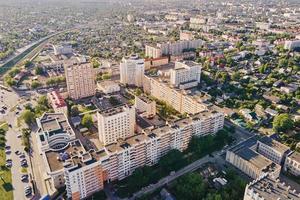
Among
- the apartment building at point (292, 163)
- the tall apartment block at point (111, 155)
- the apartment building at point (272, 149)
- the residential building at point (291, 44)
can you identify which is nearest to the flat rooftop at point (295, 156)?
the apartment building at point (292, 163)

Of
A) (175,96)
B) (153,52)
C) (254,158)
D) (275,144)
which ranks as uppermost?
(175,96)

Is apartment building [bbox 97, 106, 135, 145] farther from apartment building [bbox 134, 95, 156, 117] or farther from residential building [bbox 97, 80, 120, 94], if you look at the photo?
residential building [bbox 97, 80, 120, 94]

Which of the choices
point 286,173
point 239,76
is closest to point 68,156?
point 286,173

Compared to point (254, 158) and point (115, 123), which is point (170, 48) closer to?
point (115, 123)

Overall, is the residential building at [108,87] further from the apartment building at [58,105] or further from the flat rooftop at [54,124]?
the flat rooftop at [54,124]

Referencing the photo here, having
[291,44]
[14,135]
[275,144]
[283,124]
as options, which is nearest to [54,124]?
[14,135]

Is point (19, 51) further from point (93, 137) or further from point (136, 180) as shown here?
point (136, 180)

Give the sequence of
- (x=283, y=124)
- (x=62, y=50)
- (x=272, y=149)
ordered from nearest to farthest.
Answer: (x=272, y=149), (x=283, y=124), (x=62, y=50)
